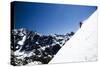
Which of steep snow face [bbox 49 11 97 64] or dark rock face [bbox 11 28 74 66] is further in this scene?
steep snow face [bbox 49 11 97 64]

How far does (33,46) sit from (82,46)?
62 centimetres

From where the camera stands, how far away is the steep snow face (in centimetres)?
233

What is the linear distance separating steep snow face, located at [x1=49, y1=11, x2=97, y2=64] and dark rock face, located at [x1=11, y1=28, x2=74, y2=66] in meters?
0.08

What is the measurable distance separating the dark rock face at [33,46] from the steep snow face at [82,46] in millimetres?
77

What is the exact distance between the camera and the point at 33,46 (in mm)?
2195

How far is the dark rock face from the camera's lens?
2115 millimetres

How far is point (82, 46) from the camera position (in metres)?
2.42

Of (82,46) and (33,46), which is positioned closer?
(33,46)

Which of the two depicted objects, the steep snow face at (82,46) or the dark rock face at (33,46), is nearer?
the dark rock face at (33,46)

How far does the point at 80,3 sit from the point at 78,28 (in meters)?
0.31

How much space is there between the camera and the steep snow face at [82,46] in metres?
2.33

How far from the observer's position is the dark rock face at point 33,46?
2.12 meters
